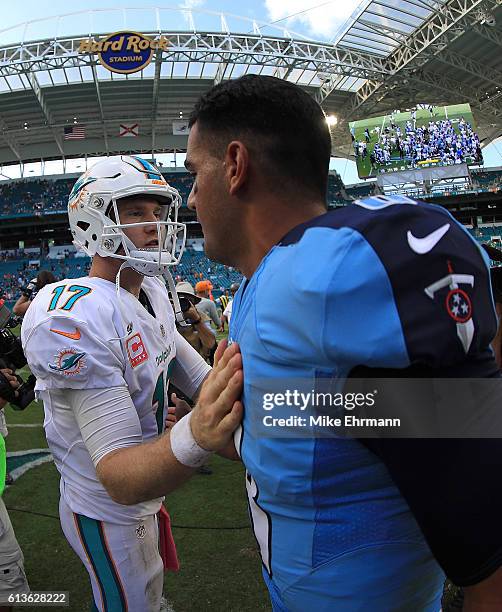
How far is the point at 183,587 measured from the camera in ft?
9.84

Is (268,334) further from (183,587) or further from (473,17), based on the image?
(473,17)

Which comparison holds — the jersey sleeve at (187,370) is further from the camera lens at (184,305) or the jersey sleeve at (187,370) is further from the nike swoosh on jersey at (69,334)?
the camera lens at (184,305)

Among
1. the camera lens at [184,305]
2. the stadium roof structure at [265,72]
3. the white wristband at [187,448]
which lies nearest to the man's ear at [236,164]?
the white wristband at [187,448]

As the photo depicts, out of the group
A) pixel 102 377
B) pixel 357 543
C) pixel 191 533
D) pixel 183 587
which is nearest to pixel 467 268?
pixel 357 543

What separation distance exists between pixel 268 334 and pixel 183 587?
2797 mm

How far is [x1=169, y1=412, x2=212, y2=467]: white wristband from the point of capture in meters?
1.14

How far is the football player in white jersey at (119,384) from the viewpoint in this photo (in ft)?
4.16

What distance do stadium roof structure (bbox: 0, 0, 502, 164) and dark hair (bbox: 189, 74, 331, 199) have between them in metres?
22.4

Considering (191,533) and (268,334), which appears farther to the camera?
(191,533)

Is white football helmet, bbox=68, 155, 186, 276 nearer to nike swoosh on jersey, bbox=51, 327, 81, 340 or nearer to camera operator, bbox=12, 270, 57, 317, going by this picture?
nike swoosh on jersey, bbox=51, 327, 81, 340

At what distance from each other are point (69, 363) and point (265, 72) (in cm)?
2702

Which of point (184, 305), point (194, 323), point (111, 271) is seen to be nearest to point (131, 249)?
point (111, 271)

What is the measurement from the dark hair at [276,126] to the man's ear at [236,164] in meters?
0.03

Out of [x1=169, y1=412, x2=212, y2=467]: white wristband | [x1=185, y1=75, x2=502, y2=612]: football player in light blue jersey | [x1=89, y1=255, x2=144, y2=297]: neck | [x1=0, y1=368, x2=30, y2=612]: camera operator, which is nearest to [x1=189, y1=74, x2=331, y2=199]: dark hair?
[x1=185, y1=75, x2=502, y2=612]: football player in light blue jersey
